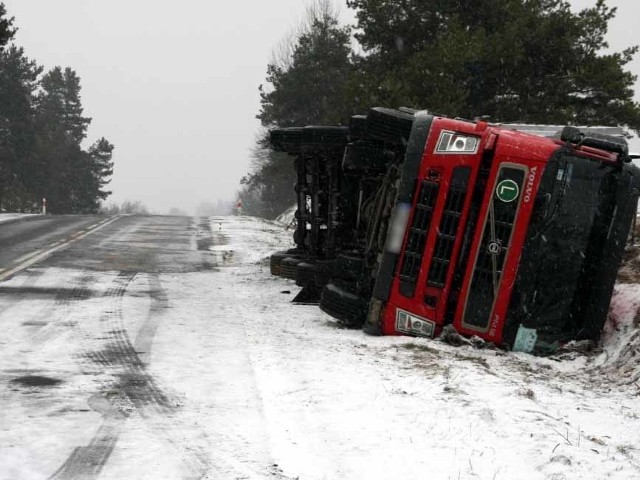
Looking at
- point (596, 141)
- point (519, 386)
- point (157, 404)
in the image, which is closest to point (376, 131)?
point (596, 141)

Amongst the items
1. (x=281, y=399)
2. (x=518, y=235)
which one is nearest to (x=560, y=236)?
(x=518, y=235)

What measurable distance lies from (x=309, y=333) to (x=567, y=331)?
8.21 feet

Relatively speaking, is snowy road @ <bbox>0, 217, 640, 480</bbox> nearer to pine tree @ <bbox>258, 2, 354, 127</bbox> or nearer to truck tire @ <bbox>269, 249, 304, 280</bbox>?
truck tire @ <bbox>269, 249, 304, 280</bbox>

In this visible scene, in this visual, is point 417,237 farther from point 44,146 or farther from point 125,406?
point 44,146

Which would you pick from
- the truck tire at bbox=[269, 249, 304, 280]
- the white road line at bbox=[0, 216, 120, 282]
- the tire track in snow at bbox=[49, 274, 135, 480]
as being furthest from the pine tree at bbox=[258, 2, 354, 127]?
the tire track in snow at bbox=[49, 274, 135, 480]

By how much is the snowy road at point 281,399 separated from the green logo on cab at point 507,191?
4.70 feet

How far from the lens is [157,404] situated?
4848 millimetres

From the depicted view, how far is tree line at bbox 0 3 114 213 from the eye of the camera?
49594 mm

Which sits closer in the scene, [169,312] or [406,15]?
[169,312]

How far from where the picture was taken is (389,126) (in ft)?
25.3

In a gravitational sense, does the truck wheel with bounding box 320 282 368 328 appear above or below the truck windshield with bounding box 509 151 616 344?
below

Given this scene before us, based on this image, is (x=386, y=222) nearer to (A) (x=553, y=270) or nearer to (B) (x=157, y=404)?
(A) (x=553, y=270)

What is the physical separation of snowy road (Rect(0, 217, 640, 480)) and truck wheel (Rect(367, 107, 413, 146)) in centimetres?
208

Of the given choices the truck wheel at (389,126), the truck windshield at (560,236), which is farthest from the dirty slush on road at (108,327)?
the truck windshield at (560,236)
